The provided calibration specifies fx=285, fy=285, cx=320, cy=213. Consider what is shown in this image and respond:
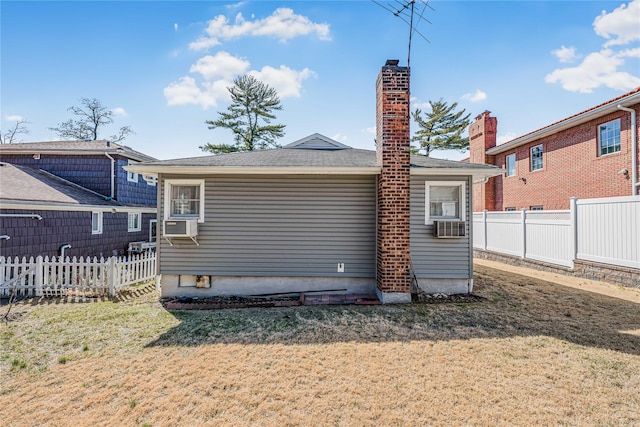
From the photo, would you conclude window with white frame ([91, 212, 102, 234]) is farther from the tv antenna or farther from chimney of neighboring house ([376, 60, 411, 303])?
the tv antenna

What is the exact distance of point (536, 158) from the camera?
14297mm

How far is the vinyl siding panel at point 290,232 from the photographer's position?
6.54m

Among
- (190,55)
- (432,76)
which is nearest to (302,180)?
(432,76)

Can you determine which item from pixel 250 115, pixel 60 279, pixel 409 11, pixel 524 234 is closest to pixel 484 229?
pixel 524 234

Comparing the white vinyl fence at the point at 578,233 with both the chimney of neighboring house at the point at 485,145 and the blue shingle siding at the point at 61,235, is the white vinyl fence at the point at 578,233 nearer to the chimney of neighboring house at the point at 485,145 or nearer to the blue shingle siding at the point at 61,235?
the chimney of neighboring house at the point at 485,145

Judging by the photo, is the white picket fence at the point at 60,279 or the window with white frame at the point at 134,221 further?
the window with white frame at the point at 134,221

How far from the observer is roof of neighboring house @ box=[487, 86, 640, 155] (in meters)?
9.46

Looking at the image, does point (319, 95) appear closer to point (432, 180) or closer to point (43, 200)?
point (432, 180)

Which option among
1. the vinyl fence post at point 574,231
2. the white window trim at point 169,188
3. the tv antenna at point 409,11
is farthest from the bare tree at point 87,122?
the vinyl fence post at point 574,231

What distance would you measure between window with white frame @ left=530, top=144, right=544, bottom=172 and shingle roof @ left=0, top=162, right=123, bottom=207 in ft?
65.1

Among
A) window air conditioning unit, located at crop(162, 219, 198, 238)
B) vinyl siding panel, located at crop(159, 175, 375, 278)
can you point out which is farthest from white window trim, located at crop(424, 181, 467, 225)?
window air conditioning unit, located at crop(162, 219, 198, 238)

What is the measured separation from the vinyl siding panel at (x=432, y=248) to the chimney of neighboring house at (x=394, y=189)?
0.59 m

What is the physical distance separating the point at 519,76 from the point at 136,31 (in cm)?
1298

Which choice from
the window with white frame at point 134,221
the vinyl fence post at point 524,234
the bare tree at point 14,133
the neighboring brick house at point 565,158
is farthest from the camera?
the bare tree at point 14,133
